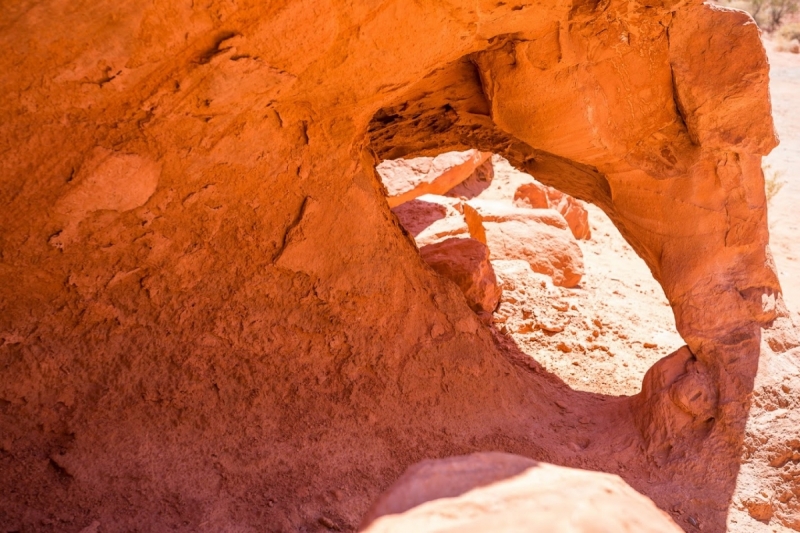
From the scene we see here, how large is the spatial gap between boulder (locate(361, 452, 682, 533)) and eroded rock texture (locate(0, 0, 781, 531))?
1.06 metres

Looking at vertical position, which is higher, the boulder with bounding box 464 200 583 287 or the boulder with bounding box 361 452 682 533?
the boulder with bounding box 361 452 682 533

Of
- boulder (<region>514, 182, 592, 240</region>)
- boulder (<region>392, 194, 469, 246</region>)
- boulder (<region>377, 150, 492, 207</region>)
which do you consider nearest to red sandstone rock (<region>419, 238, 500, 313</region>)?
boulder (<region>392, 194, 469, 246</region>)

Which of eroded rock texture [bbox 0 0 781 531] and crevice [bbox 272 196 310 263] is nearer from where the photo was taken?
eroded rock texture [bbox 0 0 781 531]

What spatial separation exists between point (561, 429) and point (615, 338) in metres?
1.92

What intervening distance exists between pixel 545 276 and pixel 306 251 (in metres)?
3.61

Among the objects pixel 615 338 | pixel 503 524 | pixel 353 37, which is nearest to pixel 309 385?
pixel 353 37

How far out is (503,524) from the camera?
3.43ft

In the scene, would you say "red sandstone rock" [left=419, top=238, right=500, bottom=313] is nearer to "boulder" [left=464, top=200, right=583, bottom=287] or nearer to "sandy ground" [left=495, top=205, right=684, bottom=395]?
"sandy ground" [left=495, top=205, right=684, bottom=395]

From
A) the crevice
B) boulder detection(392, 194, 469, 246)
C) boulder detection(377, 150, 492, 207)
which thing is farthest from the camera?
boulder detection(377, 150, 492, 207)

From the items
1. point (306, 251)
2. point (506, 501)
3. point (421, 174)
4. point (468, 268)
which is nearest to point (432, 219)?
point (468, 268)

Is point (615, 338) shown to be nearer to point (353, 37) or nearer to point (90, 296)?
point (353, 37)

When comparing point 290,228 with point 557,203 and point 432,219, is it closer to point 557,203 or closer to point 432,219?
point 432,219

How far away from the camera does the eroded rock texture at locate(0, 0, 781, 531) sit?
190cm

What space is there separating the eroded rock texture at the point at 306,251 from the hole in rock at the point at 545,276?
102 cm
